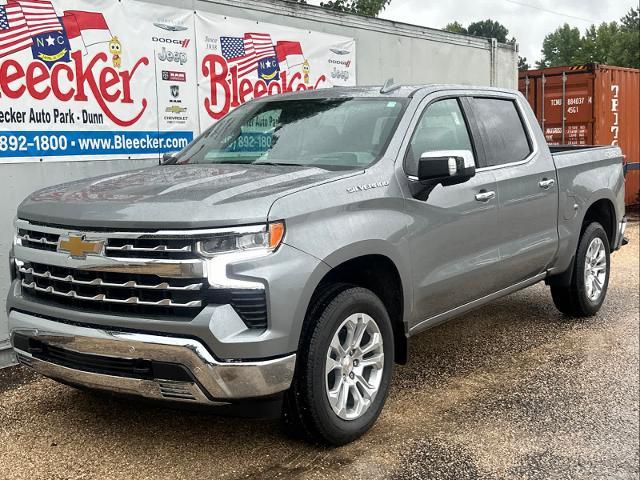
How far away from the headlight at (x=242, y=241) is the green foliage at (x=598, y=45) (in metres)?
66.1

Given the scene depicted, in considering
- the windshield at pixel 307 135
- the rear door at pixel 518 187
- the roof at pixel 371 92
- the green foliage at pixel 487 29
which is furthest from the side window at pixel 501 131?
the green foliage at pixel 487 29

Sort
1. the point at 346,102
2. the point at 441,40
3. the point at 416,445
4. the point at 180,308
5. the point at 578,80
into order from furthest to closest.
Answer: the point at 578,80 → the point at 441,40 → the point at 346,102 → the point at 416,445 → the point at 180,308

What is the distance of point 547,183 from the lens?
5469 mm

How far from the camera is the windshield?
4223 millimetres

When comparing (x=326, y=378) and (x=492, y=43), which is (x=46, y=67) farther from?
(x=492, y=43)

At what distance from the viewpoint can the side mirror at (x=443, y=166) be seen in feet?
13.1

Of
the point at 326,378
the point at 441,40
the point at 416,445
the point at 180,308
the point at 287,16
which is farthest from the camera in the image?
the point at 441,40

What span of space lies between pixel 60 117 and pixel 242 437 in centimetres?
324

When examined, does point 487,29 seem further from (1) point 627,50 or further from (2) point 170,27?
(2) point 170,27

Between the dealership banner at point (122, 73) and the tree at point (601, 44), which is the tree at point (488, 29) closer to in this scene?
the tree at point (601, 44)

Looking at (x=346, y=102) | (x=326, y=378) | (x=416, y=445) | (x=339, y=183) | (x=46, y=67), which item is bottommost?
(x=416, y=445)

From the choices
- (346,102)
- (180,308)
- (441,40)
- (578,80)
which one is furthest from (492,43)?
(180,308)

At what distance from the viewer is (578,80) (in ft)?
44.5

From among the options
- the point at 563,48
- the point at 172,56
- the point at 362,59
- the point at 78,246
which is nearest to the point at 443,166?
the point at 78,246
